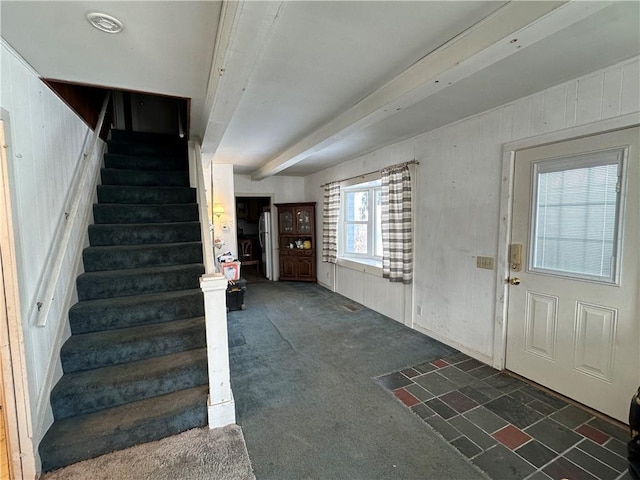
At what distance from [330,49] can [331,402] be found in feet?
7.88

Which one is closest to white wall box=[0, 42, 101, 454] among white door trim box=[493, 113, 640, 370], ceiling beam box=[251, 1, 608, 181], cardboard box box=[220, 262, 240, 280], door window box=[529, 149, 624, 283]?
cardboard box box=[220, 262, 240, 280]

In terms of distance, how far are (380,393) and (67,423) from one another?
6.96 ft

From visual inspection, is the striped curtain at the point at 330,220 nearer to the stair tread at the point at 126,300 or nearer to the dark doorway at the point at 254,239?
the dark doorway at the point at 254,239

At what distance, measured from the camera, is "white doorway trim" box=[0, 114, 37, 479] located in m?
1.48

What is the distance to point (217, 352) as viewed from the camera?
193 centimetres

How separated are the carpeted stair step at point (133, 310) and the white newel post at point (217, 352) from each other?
0.73 metres

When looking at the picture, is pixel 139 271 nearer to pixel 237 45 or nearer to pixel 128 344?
pixel 128 344

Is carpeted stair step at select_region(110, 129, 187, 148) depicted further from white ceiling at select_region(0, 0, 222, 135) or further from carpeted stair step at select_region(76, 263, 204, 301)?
carpeted stair step at select_region(76, 263, 204, 301)

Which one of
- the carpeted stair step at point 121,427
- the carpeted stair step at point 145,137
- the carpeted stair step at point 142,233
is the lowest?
the carpeted stair step at point 121,427

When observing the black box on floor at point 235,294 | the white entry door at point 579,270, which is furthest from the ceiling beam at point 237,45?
the black box on floor at point 235,294

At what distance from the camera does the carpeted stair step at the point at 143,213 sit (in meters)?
2.97

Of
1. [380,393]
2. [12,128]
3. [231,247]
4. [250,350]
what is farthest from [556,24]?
[231,247]

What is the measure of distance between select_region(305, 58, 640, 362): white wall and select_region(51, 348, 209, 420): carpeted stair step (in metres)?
2.46

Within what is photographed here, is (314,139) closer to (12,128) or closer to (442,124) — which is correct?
(442,124)
